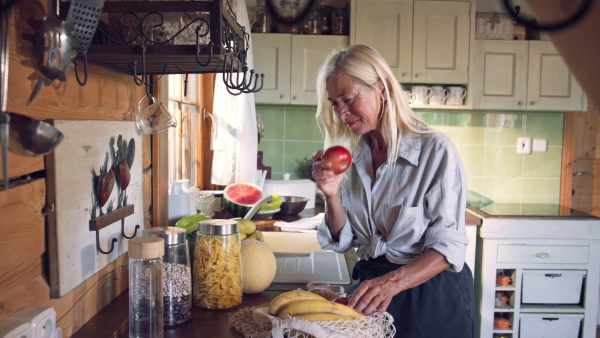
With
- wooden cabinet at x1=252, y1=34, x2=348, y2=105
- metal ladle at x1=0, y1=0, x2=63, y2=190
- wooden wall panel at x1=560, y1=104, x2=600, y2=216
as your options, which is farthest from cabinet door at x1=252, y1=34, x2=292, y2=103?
metal ladle at x1=0, y1=0, x2=63, y2=190

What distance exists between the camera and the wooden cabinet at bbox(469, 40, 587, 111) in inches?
136

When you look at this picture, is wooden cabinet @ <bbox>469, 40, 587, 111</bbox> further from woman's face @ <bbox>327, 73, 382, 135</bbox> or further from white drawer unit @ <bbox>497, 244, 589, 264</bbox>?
woman's face @ <bbox>327, 73, 382, 135</bbox>

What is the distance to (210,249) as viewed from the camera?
114 cm

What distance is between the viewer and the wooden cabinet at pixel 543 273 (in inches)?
110

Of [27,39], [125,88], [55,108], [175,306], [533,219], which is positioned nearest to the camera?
[27,39]


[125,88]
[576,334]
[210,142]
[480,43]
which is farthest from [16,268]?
[480,43]

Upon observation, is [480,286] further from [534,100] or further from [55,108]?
[55,108]

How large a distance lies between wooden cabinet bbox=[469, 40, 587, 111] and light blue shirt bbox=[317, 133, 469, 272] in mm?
2284

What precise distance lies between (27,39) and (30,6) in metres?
0.06

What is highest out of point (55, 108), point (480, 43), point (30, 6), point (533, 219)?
point (480, 43)

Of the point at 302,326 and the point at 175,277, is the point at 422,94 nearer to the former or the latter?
the point at 175,277

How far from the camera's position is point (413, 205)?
4.46ft

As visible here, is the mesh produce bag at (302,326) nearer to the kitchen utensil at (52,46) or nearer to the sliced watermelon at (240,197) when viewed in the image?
the kitchen utensil at (52,46)

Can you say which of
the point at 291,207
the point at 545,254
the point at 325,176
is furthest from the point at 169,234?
the point at 545,254
